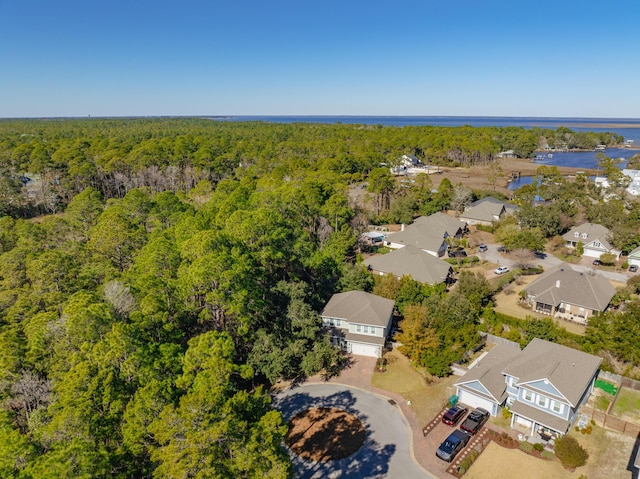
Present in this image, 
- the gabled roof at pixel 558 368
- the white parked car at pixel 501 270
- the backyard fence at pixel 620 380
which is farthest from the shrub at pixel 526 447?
the white parked car at pixel 501 270

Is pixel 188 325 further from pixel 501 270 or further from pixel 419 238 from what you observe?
pixel 501 270

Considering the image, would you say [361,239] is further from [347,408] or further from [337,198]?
[347,408]

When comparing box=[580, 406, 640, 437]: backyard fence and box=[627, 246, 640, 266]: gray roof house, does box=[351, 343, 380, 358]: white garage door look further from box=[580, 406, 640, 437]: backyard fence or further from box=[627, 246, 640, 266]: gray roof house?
box=[627, 246, 640, 266]: gray roof house

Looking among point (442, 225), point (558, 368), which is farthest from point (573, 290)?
point (442, 225)

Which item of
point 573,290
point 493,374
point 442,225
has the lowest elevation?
point 493,374

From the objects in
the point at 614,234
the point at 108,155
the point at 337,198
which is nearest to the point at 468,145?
the point at 614,234

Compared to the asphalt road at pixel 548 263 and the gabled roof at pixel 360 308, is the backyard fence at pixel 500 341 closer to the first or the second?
the gabled roof at pixel 360 308
